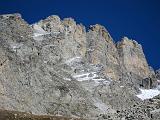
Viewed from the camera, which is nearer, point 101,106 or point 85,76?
point 101,106

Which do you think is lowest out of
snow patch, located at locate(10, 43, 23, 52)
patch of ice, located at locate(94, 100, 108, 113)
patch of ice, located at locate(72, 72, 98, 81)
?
patch of ice, located at locate(94, 100, 108, 113)

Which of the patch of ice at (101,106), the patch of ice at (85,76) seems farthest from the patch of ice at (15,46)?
the patch of ice at (101,106)

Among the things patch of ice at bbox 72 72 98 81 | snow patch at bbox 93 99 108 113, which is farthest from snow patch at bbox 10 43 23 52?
snow patch at bbox 93 99 108 113

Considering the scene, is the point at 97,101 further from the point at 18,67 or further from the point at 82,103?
the point at 18,67

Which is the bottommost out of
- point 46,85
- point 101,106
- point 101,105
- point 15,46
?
point 101,106

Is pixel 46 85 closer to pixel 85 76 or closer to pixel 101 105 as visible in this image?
pixel 101 105

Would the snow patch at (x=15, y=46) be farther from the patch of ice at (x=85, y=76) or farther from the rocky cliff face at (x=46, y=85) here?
the patch of ice at (x=85, y=76)

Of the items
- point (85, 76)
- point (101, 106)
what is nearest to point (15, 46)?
point (101, 106)

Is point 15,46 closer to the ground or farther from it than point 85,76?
farther from it

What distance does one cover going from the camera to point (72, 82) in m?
157

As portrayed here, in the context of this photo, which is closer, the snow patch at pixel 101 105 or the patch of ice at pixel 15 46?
the snow patch at pixel 101 105

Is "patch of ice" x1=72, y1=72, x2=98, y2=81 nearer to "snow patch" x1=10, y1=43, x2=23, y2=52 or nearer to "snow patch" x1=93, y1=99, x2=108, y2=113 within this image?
"snow patch" x1=93, y1=99, x2=108, y2=113

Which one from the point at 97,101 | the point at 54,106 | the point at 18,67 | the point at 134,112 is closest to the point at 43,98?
the point at 54,106

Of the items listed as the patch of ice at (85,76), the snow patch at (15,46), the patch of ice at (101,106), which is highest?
the snow patch at (15,46)
